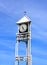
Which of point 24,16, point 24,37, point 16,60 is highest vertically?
point 24,16

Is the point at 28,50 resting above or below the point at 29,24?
below

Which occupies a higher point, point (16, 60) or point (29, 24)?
point (29, 24)

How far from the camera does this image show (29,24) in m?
54.0

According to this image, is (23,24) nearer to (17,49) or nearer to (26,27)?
(26,27)

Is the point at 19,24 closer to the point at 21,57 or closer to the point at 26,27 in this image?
the point at 26,27

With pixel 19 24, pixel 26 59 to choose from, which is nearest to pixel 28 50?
pixel 26 59

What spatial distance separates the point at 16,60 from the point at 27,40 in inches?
141

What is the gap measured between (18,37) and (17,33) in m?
0.66

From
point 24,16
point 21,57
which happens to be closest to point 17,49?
point 21,57

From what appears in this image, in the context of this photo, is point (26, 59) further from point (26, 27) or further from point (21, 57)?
point (26, 27)

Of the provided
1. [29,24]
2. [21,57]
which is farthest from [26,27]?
[21,57]

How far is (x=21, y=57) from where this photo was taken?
52906mm

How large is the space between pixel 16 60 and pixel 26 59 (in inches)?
67.1

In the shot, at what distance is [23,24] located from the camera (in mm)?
54312
